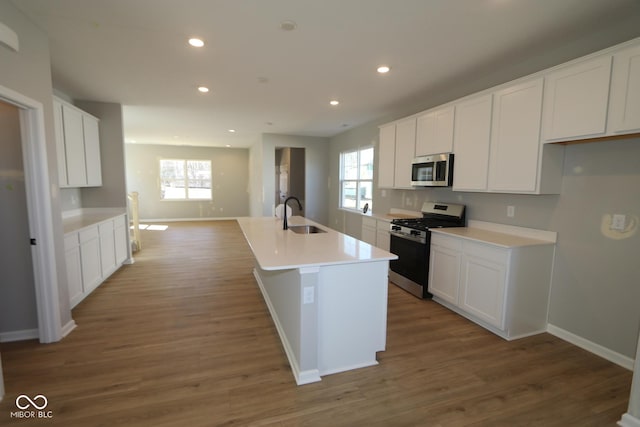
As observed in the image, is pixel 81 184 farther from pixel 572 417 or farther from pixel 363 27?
pixel 572 417

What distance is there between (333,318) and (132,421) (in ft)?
4.48

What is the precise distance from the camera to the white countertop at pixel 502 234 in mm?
2703

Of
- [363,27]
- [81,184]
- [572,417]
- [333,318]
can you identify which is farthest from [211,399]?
[81,184]

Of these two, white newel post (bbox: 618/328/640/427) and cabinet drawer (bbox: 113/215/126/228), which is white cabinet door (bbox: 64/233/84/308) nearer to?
cabinet drawer (bbox: 113/215/126/228)

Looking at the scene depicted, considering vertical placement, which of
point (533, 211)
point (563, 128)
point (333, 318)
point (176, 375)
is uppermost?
point (563, 128)

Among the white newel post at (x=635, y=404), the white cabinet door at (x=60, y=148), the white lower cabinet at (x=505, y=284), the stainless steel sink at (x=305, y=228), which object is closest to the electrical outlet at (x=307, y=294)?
the stainless steel sink at (x=305, y=228)

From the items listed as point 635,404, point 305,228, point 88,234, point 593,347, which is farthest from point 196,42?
point 593,347

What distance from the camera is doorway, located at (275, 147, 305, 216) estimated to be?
7629mm

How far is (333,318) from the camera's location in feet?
7.15

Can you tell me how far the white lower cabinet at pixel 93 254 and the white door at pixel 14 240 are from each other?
0.46 m

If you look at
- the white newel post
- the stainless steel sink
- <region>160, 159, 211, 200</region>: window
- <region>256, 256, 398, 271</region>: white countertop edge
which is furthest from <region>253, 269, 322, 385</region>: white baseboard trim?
<region>160, 159, 211, 200</region>: window

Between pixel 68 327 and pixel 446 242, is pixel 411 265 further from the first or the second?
pixel 68 327

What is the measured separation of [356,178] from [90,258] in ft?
15.7

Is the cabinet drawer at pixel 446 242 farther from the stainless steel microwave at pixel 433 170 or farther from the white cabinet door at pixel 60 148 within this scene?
the white cabinet door at pixel 60 148
